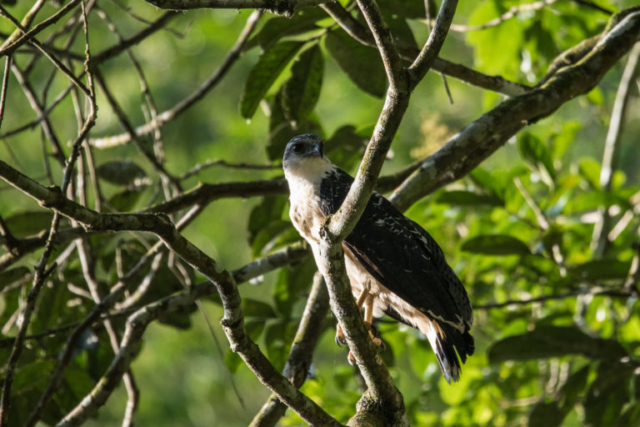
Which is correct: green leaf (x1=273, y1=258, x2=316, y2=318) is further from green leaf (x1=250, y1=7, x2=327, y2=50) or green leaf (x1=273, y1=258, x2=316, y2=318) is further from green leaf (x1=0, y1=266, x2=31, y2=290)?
green leaf (x1=0, y1=266, x2=31, y2=290)

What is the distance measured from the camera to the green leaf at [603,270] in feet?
13.3

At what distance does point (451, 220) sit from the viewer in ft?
17.4

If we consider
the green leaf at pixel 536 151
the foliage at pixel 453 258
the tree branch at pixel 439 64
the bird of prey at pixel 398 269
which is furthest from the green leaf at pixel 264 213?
the green leaf at pixel 536 151

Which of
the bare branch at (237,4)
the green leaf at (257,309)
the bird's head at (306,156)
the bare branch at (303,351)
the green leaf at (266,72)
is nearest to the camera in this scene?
the bare branch at (237,4)

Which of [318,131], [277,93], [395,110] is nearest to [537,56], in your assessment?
[318,131]

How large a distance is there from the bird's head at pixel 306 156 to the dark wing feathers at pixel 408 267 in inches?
18.4

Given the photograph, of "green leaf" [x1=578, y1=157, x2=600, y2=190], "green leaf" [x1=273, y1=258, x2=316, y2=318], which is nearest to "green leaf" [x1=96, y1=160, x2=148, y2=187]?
"green leaf" [x1=273, y1=258, x2=316, y2=318]

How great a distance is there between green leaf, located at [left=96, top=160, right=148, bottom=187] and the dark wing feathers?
4.49 feet

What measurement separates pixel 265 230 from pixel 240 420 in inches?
327

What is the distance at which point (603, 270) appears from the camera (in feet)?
13.4

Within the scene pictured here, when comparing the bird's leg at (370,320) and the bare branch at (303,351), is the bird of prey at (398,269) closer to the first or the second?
the bird's leg at (370,320)

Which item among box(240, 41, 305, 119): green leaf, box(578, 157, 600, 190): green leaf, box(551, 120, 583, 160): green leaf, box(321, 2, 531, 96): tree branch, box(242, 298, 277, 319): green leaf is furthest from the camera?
box(578, 157, 600, 190): green leaf

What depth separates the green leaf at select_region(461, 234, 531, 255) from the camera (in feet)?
13.1

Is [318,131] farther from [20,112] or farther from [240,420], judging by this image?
[240,420]
